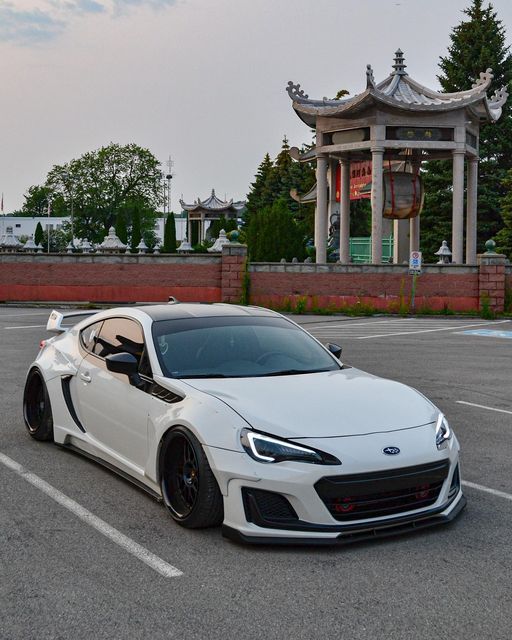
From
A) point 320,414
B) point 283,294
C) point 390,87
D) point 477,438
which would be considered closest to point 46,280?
point 283,294

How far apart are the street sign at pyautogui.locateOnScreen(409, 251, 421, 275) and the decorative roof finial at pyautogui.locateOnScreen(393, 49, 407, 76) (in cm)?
1016

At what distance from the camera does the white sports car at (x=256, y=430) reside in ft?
16.8

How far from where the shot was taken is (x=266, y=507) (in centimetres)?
515

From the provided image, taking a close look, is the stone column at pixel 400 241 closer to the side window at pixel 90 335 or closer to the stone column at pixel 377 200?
the stone column at pixel 377 200

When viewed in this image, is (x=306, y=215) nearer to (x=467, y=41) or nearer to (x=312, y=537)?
(x=467, y=41)

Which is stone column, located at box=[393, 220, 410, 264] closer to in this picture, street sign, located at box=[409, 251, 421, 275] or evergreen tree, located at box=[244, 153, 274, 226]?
street sign, located at box=[409, 251, 421, 275]

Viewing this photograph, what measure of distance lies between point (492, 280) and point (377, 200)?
18.3ft

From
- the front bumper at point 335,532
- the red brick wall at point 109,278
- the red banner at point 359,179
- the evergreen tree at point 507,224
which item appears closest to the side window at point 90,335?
the front bumper at point 335,532

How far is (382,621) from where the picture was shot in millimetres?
4191

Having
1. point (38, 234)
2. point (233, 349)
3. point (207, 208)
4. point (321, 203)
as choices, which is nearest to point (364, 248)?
point (321, 203)

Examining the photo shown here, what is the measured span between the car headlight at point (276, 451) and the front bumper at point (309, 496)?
4 centimetres

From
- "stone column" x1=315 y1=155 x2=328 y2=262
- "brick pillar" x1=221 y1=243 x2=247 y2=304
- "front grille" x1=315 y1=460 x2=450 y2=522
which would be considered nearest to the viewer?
"front grille" x1=315 y1=460 x2=450 y2=522

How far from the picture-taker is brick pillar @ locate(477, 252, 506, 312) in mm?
33500

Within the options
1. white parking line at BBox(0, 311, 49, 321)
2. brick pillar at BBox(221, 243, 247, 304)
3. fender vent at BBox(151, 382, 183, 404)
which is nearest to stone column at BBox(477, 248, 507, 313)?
brick pillar at BBox(221, 243, 247, 304)
